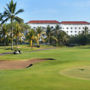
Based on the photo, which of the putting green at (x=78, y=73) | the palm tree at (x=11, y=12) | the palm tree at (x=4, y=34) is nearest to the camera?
the putting green at (x=78, y=73)

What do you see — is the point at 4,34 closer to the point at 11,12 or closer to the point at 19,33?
the point at 19,33

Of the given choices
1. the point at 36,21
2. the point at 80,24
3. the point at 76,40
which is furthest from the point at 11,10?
the point at 80,24

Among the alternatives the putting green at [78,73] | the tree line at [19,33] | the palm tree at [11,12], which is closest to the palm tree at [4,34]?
the tree line at [19,33]

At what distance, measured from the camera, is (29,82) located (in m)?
12.1

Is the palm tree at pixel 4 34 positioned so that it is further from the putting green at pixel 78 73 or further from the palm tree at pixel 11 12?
the putting green at pixel 78 73

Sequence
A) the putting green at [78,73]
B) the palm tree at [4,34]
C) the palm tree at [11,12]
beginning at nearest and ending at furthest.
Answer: the putting green at [78,73] → the palm tree at [11,12] → the palm tree at [4,34]

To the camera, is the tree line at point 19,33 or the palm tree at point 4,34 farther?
the palm tree at point 4,34

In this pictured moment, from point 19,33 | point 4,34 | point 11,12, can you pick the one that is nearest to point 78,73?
point 11,12

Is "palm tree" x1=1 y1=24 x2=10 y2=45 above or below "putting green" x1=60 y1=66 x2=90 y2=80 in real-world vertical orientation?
above

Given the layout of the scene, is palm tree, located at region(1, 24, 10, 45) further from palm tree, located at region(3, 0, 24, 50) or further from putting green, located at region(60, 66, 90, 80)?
Answer: putting green, located at region(60, 66, 90, 80)

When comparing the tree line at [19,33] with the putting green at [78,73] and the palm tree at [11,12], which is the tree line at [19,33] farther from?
the putting green at [78,73]

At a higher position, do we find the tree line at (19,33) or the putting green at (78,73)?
the tree line at (19,33)

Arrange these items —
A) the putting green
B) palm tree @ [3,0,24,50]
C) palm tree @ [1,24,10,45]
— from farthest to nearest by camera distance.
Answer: palm tree @ [1,24,10,45] → palm tree @ [3,0,24,50] → the putting green

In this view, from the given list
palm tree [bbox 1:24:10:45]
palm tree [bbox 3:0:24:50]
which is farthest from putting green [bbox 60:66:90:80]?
palm tree [bbox 1:24:10:45]
